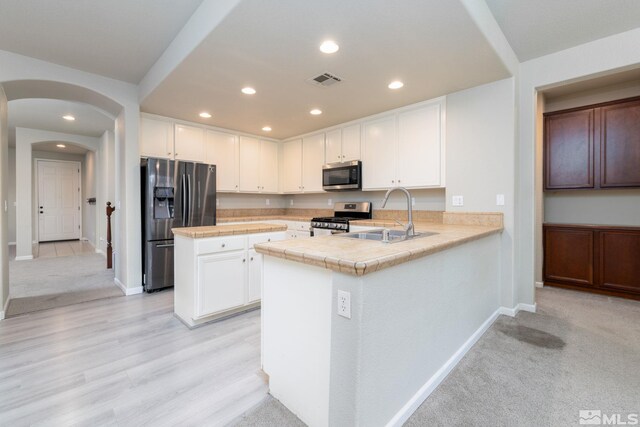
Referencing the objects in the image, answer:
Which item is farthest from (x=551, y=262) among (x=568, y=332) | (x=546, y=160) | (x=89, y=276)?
(x=89, y=276)

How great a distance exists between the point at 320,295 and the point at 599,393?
1806mm

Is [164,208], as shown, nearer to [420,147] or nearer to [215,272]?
[215,272]

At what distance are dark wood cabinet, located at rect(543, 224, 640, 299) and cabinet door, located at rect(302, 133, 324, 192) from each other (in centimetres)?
331

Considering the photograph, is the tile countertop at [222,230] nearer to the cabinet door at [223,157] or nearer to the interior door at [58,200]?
the cabinet door at [223,157]

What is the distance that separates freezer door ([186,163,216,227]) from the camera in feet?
12.7

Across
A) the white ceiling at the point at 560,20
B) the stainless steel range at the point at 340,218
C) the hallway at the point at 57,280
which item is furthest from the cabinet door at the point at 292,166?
the white ceiling at the point at 560,20

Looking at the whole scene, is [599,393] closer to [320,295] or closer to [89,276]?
[320,295]

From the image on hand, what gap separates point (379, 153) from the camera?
13.1 ft

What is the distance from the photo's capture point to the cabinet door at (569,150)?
3.52 m

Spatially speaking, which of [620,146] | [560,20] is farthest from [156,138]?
[620,146]

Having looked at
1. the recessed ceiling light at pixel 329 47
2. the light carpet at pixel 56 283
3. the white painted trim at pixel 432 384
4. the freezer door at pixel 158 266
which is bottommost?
the white painted trim at pixel 432 384

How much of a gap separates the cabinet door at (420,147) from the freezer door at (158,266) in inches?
123

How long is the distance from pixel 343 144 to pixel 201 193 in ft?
7.20

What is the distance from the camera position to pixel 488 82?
9.64 feet
